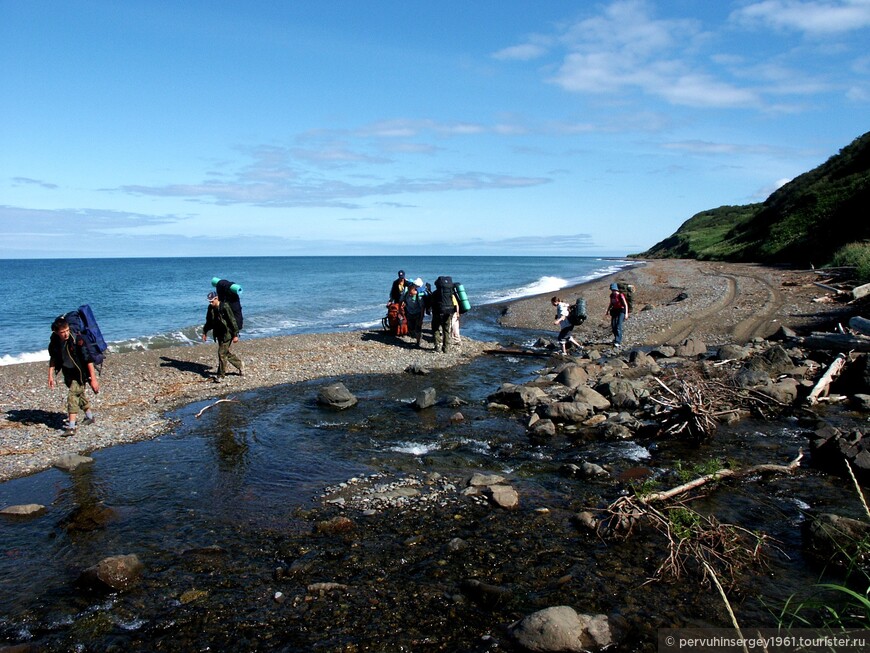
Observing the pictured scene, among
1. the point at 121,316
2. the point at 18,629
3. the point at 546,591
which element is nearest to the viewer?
the point at 18,629

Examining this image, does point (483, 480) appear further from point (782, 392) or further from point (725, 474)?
point (782, 392)

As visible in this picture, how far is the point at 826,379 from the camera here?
14141mm

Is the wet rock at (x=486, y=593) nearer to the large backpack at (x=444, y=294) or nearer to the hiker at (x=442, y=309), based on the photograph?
the hiker at (x=442, y=309)

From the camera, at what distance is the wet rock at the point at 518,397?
47.4 feet

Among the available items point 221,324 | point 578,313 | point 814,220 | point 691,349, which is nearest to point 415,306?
point 578,313

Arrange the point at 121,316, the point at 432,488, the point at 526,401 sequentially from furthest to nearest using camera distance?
the point at 121,316 < the point at 526,401 < the point at 432,488

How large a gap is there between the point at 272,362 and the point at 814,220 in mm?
56477

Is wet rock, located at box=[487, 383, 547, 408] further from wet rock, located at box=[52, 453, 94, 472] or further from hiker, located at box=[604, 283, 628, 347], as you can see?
wet rock, located at box=[52, 453, 94, 472]

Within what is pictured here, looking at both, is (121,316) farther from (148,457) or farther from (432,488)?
(432,488)

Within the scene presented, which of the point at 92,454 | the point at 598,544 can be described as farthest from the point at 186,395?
the point at 598,544

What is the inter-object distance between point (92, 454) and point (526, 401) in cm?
996

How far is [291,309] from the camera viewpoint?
4331 centimetres

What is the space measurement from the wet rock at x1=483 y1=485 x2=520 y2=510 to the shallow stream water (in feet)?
0.53

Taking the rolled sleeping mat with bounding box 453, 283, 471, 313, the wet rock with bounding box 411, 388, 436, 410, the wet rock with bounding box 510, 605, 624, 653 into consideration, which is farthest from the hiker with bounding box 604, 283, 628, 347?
the wet rock with bounding box 510, 605, 624, 653
